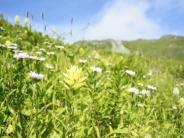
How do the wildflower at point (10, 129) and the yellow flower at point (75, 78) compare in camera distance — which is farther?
the wildflower at point (10, 129)

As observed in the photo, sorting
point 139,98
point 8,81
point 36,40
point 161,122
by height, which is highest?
point 36,40

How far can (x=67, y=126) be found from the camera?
9.17 feet

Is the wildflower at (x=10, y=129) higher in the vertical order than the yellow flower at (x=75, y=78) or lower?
lower

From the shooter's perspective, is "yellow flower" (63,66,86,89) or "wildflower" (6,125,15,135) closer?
"yellow flower" (63,66,86,89)

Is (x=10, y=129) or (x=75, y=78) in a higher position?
(x=75, y=78)

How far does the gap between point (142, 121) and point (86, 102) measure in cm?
93

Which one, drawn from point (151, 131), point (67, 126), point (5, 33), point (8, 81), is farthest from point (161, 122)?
point (5, 33)

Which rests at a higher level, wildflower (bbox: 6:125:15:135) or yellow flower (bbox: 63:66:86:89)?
yellow flower (bbox: 63:66:86:89)

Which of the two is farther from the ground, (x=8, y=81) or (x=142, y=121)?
(x=8, y=81)

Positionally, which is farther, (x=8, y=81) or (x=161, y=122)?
(x=161, y=122)

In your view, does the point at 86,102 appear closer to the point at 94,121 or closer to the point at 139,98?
the point at 94,121

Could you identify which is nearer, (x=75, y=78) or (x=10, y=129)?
(x=75, y=78)

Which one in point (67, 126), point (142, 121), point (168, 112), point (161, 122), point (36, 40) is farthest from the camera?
point (36, 40)

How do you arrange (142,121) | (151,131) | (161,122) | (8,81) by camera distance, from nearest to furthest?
(8,81), (142,121), (151,131), (161,122)
